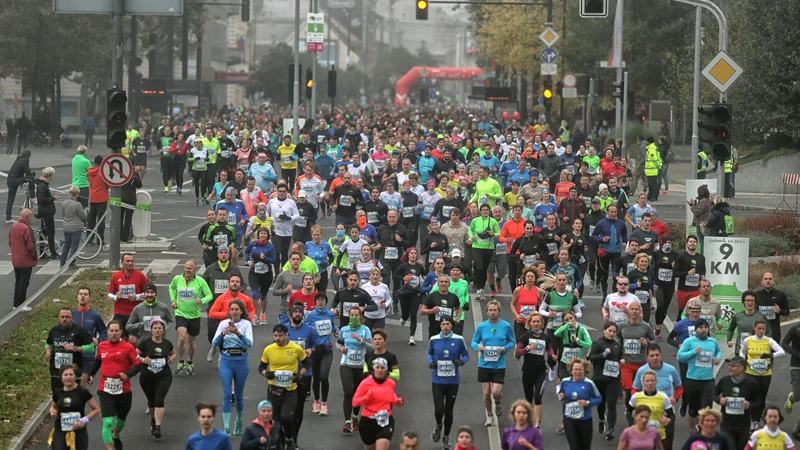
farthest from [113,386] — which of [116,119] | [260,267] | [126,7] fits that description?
[126,7]

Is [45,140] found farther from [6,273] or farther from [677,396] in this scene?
[677,396]

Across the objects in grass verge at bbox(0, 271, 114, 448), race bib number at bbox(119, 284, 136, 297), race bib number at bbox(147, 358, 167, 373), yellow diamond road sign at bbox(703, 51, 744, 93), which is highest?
yellow diamond road sign at bbox(703, 51, 744, 93)

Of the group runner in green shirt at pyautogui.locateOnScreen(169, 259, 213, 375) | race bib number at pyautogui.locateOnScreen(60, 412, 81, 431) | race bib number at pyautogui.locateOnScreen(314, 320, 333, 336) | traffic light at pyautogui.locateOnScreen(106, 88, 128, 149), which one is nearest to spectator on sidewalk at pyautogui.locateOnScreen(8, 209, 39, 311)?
traffic light at pyautogui.locateOnScreen(106, 88, 128, 149)

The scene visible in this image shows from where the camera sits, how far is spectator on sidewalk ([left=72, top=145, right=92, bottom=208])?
2888 centimetres

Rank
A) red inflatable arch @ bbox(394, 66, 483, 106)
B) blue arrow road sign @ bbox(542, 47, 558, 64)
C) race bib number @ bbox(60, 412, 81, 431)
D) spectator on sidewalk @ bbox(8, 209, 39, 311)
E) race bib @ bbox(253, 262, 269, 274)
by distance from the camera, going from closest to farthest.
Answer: race bib number @ bbox(60, 412, 81, 431)
race bib @ bbox(253, 262, 269, 274)
spectator on sidewalk @ bbox(8, 209, 39, 311)
blue arrow road sign @ bbox(542, 47, 558, 64)
red inflatable arch @ bbox(394, 66, 483, 106)

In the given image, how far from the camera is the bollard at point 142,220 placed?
2844cm

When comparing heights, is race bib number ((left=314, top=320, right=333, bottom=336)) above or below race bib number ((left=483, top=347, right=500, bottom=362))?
above

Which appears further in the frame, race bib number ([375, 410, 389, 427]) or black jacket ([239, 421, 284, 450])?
race bib number ([375, 410, 389, 427])

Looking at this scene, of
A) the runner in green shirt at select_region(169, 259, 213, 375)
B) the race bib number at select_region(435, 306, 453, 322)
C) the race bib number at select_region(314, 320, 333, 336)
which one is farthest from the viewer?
the runner in green shirt at select_region(169, 259, 213, 375)

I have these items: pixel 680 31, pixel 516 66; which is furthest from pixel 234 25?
pixel 680 31

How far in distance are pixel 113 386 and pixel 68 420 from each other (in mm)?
1158

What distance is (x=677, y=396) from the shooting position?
47.3ft

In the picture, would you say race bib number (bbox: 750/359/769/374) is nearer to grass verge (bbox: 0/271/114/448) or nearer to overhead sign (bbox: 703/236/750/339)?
overhead sign (bbox: 703/236/750/339)

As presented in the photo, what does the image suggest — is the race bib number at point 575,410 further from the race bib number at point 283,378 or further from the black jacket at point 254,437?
the black jacket at point 254,437
